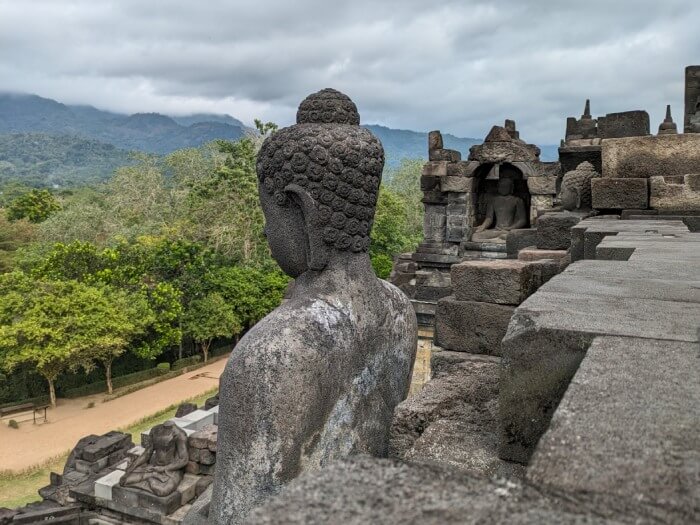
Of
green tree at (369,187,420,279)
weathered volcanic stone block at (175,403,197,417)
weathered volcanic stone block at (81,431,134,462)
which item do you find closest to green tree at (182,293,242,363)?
weathered volcanic stone block at (175,403,197,417)

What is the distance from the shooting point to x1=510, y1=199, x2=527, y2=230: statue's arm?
16281 millimetres

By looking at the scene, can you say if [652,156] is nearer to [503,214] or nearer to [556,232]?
[556,232]

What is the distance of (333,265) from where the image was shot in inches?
101

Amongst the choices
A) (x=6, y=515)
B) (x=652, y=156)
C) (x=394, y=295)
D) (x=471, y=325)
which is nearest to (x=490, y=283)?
(x=471, y=325)

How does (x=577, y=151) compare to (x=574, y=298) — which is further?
(x=577, y=151)

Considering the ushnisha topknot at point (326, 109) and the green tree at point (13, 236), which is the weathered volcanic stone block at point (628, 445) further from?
the green tree at point (13, 236)

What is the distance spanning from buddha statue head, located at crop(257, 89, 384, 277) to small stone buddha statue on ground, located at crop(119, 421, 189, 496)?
325 inches

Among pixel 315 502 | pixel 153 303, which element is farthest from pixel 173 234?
pixel 315 502

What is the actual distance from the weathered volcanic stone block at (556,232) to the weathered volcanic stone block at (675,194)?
82 centimetres

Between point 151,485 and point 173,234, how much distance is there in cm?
2258

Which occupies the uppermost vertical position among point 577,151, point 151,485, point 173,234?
point 577,151

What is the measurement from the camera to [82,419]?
18750 millimetres

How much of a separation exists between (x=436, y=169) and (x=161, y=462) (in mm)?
9870

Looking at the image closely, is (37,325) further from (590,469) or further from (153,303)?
(590,469)
